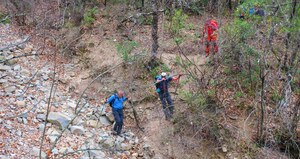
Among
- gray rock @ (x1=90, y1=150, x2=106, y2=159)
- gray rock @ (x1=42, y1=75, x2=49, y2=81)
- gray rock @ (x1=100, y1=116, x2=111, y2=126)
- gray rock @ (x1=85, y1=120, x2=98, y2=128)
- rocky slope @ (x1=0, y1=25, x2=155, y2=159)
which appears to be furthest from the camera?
gray rock @ (x1=42, y1=75, x2=49, y2=81)

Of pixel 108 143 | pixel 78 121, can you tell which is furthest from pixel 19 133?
pixel 108 143

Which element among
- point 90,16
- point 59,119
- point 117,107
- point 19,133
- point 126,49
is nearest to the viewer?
point 19,133

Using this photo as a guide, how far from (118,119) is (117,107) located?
14.7 inches

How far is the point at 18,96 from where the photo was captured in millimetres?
8891

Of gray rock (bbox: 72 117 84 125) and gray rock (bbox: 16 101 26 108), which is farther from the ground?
gray rock (bbox: 16 101 26 108)

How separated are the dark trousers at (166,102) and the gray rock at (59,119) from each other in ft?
8.44

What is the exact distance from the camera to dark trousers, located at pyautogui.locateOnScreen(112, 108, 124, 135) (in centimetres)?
818

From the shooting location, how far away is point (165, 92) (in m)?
8.36

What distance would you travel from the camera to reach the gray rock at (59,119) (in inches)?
326

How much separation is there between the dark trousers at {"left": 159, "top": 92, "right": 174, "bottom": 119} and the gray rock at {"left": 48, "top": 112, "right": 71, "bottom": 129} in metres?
2.57

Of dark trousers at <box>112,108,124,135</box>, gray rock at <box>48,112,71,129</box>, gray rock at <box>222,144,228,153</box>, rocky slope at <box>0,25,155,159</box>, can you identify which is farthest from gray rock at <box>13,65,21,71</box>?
gray rock at <box>222,144,228,153</box>

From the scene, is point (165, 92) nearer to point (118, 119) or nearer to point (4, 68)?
point (118, 119)

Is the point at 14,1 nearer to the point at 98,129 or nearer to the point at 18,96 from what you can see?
the point at 18,96

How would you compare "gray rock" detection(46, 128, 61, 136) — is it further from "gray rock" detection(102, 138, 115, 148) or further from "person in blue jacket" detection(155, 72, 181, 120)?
"person in blue jacket" detection(155, 72, 181, 120)
